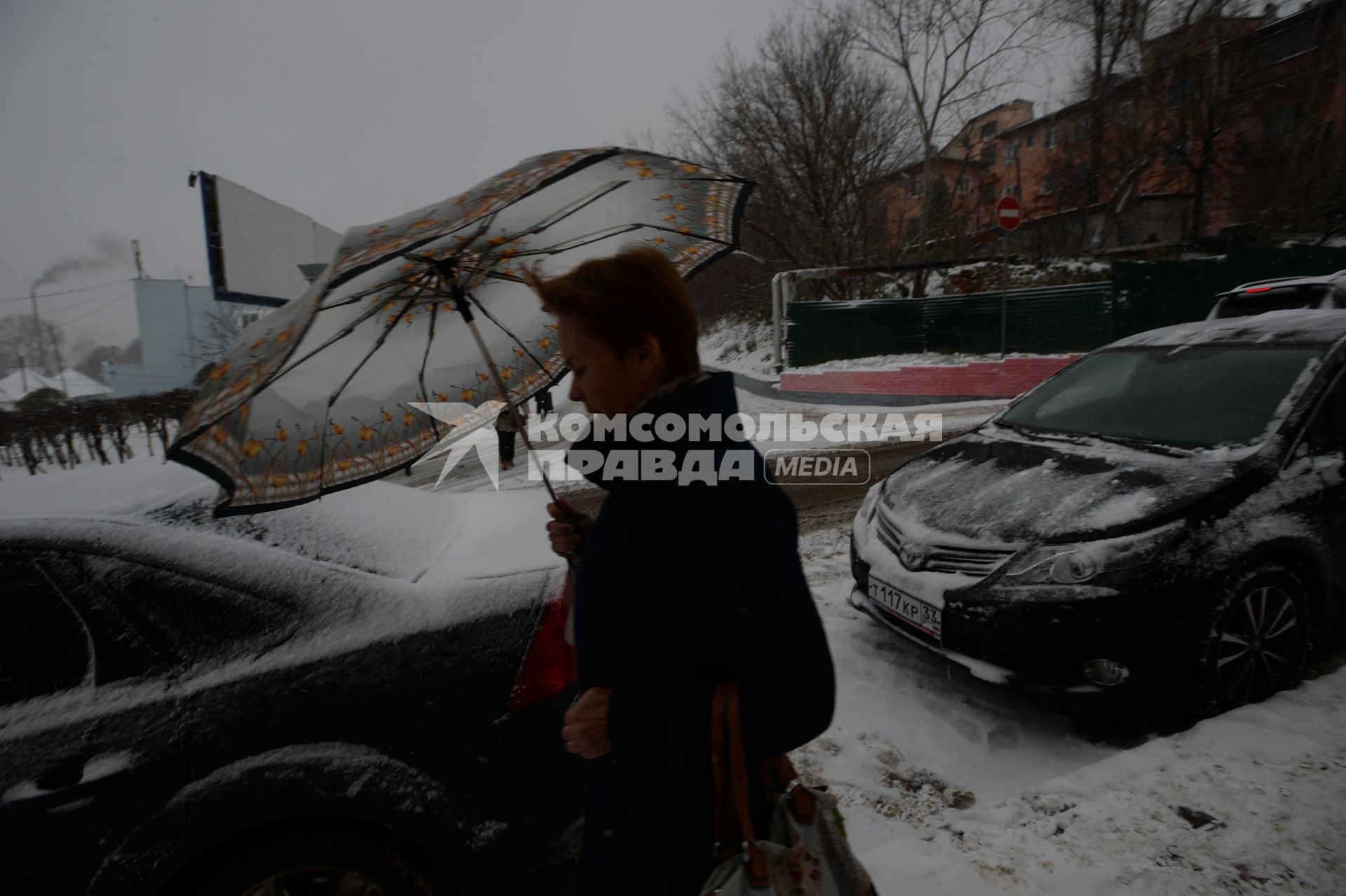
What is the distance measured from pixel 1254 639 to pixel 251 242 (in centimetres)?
669

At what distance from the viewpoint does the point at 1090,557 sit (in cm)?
269

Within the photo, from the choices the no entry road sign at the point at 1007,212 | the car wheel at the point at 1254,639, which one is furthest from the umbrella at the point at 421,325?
the no entry road sign at the point at 1007,212

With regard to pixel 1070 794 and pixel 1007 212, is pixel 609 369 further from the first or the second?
pixel 1007 212

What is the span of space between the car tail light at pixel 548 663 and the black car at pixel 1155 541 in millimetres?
1772

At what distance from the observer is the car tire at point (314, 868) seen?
5.58ft

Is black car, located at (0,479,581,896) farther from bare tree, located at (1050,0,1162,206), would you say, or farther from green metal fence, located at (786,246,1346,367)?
bare tree, located at (1050,0,1162,206)

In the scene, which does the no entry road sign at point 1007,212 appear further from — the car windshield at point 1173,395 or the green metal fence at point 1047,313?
the car windshield at point 1173,395

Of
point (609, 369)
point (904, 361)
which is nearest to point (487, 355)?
point (609, 369)

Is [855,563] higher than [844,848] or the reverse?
the reverse

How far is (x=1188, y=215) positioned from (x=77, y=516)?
33.9m

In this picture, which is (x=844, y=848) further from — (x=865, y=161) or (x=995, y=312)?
(x=865, y=161)

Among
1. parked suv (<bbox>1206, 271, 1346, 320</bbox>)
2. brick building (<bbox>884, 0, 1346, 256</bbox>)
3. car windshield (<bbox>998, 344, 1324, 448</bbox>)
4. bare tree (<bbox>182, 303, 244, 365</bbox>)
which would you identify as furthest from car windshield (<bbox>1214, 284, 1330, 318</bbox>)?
bare tree (<bbox>182, 303, 244, 365</bbox>)

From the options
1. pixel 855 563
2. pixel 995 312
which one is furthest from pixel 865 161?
pixel 855 563

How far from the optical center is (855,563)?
369cm
